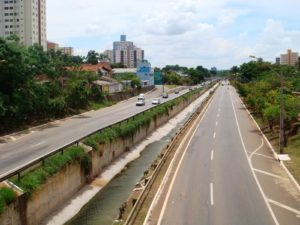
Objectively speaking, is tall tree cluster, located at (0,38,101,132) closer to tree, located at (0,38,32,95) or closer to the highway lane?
tree, located at (0,38,32,95)

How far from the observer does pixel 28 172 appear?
25734 millimetres

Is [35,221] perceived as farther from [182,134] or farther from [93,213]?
[182,134]

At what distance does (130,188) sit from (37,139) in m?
14.0

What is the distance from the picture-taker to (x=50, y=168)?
2742cm

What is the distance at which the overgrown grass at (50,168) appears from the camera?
23984 millimetres

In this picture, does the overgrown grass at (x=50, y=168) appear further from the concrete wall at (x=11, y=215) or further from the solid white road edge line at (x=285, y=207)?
the solid white road edge line at (x=285, y=207)

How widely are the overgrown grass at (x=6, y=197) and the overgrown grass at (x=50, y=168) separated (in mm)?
1528

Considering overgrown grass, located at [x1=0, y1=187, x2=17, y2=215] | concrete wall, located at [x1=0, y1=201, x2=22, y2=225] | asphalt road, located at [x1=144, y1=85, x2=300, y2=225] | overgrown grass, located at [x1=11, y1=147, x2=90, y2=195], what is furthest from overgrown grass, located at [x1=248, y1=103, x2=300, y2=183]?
overgrown grass, located at [x1=0, y1=187, x2=17, y2=215]

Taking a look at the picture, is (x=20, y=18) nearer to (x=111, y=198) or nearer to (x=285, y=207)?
(x=111, y=198)

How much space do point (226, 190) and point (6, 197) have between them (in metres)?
12.1

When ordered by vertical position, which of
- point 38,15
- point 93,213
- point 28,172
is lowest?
point 93,213

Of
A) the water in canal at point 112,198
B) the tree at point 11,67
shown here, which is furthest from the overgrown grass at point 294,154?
the tree at point 11,67

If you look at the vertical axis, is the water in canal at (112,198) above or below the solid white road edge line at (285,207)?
below

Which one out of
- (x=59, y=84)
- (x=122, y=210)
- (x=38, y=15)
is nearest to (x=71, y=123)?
(x=59, y=84)
